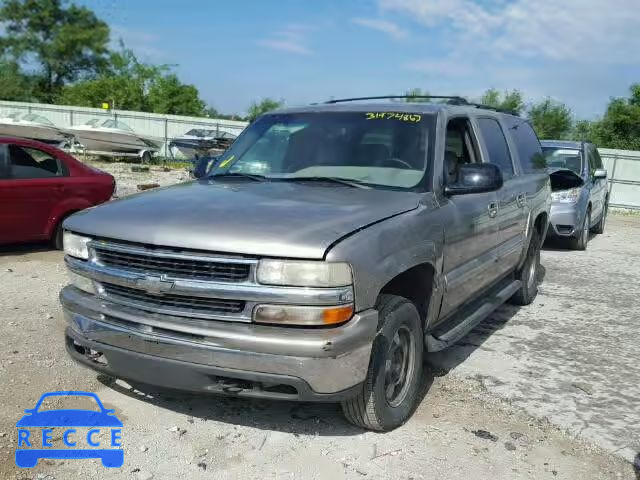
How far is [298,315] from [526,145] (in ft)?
14.1

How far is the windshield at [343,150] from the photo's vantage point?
4098 mm

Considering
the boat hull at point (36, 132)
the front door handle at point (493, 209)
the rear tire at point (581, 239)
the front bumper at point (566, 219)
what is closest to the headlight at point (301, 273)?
the front door handle at point (493, 209)

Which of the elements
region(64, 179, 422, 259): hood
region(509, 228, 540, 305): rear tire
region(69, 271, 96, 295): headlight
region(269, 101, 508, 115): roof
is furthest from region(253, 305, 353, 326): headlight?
region(509, 228, 540, 305): rear tire

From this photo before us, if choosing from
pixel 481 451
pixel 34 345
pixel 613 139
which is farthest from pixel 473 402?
pixel 613 139

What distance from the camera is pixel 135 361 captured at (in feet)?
10.3

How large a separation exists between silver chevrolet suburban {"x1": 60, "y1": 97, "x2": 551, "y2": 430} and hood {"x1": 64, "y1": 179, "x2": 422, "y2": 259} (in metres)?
0.01

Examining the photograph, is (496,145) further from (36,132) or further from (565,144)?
(36,132)

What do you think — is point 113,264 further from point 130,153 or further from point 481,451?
point 130,153

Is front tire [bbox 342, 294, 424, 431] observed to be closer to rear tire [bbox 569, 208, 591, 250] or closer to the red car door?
the red car door

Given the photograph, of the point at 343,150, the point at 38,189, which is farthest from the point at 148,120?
the point at 343,150

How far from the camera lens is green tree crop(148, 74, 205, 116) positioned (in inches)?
1742

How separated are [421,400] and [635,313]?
146 inches

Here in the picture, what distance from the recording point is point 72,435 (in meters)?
3.40

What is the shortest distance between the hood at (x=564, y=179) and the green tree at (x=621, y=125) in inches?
1037
